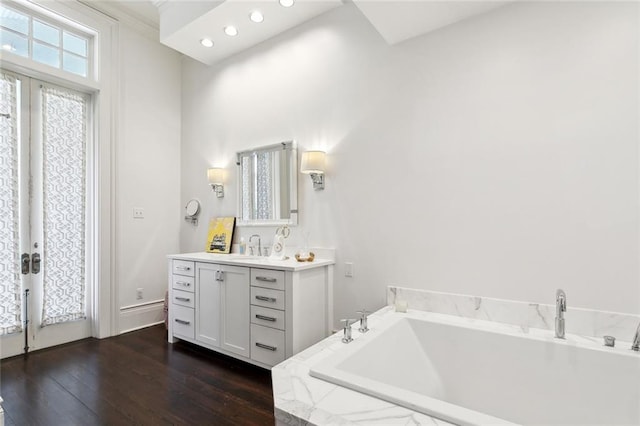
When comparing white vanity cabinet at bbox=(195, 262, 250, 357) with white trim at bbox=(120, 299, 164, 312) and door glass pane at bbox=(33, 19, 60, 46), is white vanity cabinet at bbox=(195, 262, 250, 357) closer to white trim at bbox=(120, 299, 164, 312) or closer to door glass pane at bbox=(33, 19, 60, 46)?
white trim at bbox=(120, 299, 164, 312)

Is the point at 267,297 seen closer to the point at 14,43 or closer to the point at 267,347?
the point at 267,347

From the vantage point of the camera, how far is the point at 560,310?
5.51ft

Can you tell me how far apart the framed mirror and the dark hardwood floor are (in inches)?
52.0

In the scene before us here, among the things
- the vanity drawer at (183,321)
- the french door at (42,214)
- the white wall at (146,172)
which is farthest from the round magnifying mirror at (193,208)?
the vanity drawer at (183,321)

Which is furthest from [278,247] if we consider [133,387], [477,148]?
[477,148]

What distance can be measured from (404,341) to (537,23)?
2102mm

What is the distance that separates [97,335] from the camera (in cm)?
322

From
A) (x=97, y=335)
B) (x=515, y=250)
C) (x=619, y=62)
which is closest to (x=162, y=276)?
(x=97, y=335)

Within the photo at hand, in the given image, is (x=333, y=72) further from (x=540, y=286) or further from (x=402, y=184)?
(x=540, y=286)

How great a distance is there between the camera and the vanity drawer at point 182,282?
2.99 meters

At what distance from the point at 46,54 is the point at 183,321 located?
2.86 meters

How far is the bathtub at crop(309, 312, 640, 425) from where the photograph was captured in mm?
1453

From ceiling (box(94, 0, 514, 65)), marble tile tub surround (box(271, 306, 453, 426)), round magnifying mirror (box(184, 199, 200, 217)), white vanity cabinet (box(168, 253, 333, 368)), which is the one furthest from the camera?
round magnifying mirror (box(184, 199, 200, 217))

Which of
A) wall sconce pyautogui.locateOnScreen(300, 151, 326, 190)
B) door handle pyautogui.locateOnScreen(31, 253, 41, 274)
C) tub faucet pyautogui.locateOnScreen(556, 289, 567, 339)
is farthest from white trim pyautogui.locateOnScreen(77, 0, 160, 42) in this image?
tub faucet pyautogui.locateOnScreen(556, 289, 567, 339)
